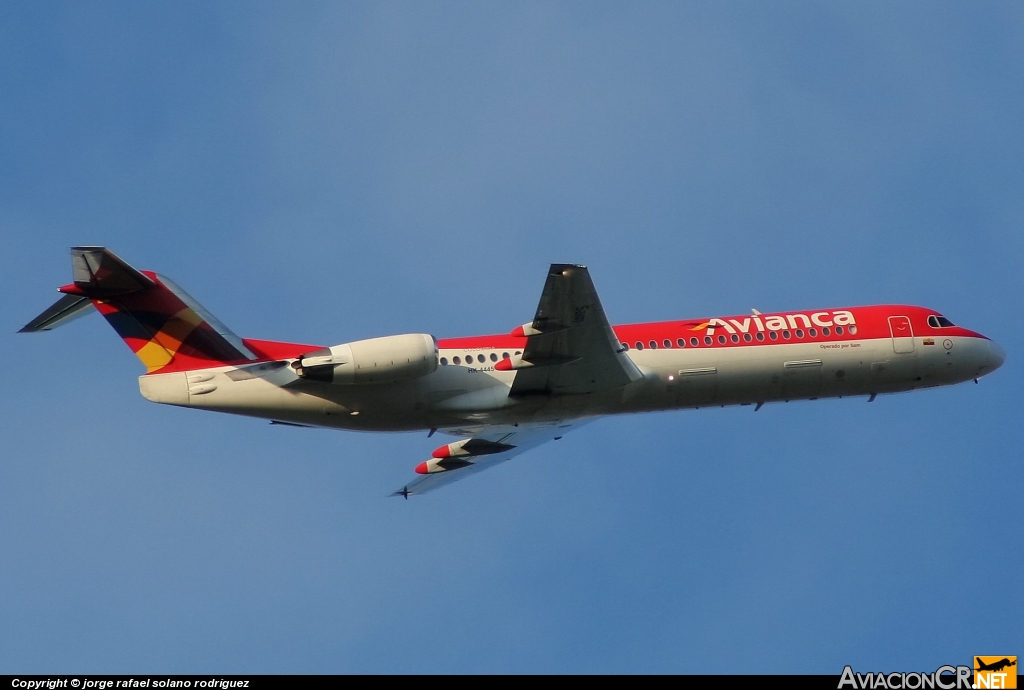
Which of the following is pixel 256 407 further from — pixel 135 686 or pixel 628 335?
pixel 628 335

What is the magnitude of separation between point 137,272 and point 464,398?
28.8 feet

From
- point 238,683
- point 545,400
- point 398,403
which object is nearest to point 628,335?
point 545,400

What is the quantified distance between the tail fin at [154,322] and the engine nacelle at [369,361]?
250cm

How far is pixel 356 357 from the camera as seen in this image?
1129 inches

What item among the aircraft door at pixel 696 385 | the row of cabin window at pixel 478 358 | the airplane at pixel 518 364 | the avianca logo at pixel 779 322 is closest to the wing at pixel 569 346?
the airplane at pixel 518 364

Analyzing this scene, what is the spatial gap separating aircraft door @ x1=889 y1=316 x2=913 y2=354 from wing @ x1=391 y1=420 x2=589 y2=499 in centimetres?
980

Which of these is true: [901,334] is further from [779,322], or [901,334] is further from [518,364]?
[518,364]

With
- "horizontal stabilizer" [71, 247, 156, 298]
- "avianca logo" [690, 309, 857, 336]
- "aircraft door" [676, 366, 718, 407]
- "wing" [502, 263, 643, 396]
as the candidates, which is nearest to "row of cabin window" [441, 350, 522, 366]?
"wing" [502, 263, 643, 396]

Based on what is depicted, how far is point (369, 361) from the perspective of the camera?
94.1 ft

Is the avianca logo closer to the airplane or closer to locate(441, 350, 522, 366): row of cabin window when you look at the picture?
the airplane

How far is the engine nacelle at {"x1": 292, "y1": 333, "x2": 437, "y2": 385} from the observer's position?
94.1 ft

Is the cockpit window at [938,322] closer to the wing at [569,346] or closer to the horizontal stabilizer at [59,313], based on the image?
the wing at [569,346]

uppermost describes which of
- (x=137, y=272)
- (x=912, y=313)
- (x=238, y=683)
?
(x=912, y=313)

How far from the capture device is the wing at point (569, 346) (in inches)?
1117
